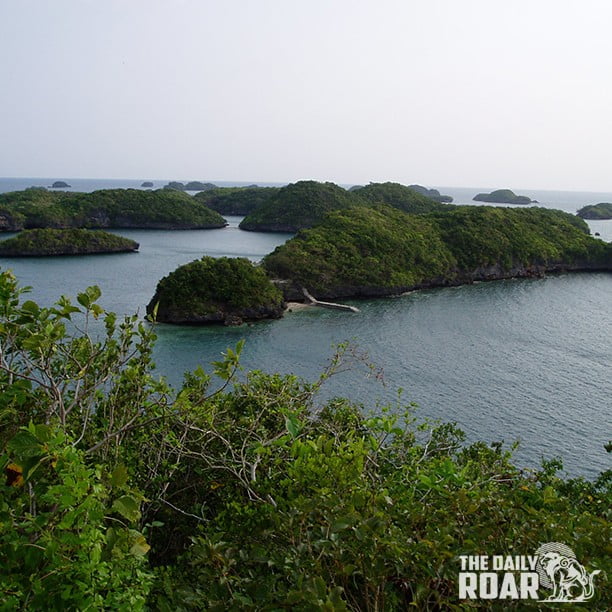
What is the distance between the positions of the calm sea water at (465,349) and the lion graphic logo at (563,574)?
50.6 ft

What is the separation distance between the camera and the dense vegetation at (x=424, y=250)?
49.5 meters

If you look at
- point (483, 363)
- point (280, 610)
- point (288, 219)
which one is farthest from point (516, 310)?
point (288, 219)

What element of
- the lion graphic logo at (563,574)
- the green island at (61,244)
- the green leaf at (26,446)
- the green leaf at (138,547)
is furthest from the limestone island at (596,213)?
the green leaf at (26,446)

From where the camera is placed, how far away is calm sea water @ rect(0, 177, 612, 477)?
2292 centimetres

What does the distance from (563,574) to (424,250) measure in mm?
54757

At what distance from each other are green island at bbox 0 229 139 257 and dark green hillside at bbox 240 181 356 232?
100 ft

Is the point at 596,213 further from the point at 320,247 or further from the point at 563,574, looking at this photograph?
the point at 563,574

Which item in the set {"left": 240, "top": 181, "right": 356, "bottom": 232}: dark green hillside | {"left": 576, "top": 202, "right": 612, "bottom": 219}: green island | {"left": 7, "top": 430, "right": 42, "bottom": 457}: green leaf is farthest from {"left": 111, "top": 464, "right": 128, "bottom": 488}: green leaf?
{"left": 576, "top": 202, "right": 612, "bottom": 219}: green island

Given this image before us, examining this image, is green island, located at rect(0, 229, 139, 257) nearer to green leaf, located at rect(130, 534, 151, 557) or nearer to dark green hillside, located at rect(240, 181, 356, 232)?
dark green hillside, located at rect(240, 181, 356, 232)

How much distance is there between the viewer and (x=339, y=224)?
59156 millimetres

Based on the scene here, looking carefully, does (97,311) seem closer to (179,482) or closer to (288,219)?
(179,482)

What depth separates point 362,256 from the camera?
53.4 metres

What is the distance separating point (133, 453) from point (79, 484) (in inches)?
168

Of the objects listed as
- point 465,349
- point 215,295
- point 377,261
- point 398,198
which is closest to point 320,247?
point 377,261
